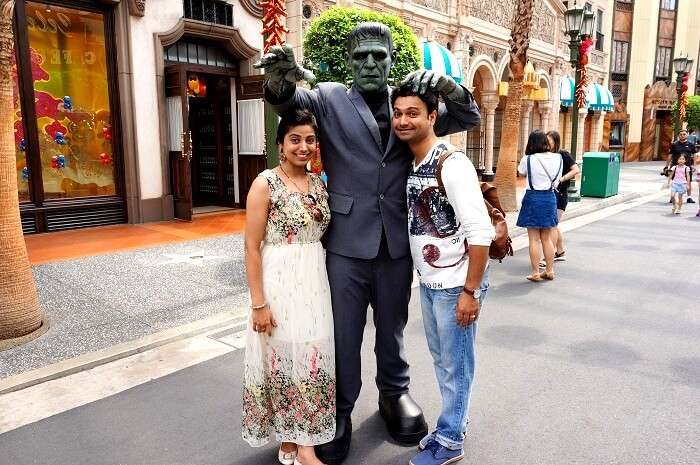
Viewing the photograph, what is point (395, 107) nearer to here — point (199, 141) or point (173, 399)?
point (173, 399)

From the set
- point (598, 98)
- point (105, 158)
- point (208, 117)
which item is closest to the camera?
point (105, 158)

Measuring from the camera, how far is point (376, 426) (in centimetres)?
336

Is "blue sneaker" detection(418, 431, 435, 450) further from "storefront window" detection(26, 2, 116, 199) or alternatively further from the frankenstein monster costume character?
"storefront window" detection(26, 2, 116, 199)

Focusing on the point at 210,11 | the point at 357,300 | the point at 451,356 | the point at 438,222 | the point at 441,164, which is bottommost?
the point at 451,356

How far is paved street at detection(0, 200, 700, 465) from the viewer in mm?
3043

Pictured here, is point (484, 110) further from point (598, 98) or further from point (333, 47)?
point (333, 47)

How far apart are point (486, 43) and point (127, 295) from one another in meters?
16.2

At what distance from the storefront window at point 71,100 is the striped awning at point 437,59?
8350 mm

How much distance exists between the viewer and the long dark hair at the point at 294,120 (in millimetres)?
2682

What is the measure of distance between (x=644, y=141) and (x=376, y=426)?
38.0 metres

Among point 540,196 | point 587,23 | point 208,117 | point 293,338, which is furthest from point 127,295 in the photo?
point 587,23

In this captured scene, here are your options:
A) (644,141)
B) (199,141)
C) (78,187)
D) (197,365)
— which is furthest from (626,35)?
Result: (197,365)

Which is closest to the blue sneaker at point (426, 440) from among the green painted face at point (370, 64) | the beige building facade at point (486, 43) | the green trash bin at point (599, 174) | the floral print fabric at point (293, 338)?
the floral print fabric at point (293, 338)

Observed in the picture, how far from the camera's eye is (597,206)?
44.4 feet
